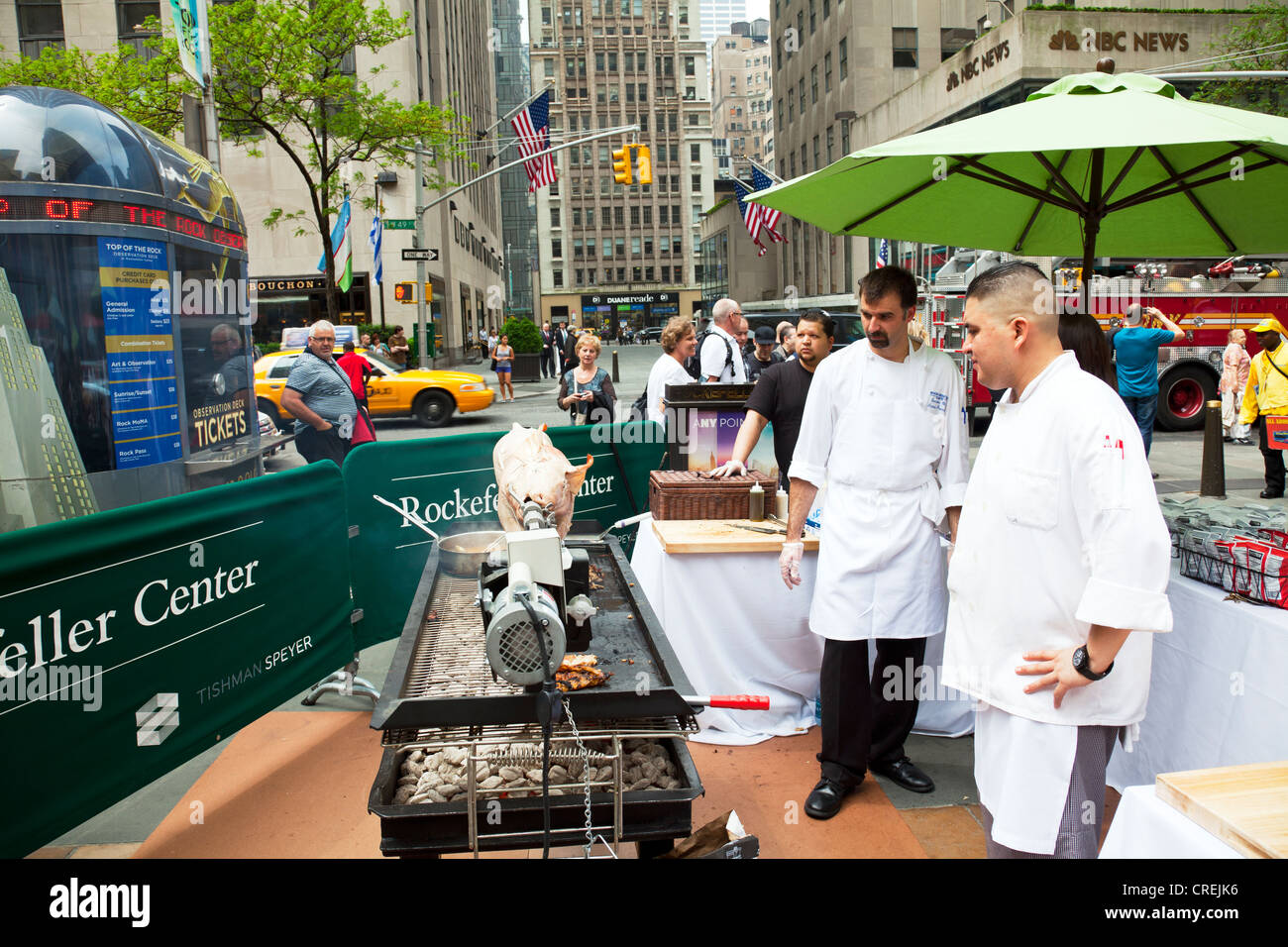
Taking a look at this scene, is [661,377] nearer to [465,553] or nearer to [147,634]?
[465,553]

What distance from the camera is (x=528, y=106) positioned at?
2486 centimetres

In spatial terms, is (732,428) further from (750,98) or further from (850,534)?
(750,98)

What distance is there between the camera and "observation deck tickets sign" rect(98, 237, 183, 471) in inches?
253

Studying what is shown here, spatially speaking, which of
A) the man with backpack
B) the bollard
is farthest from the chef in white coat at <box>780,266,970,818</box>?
the bollard

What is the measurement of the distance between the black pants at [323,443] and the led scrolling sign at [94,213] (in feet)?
6.19

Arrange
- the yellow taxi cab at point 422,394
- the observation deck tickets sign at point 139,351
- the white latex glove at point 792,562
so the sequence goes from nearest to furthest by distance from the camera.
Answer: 1. the white latex glove at point 792,562
2. the observation deck tickets sign at point 139,351
3. the yellow taxi cab at point 422,394

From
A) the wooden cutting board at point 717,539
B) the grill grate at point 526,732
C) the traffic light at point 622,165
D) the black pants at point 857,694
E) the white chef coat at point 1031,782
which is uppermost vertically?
the traffic light at point 622,165

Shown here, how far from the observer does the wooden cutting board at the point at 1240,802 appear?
1737 mm

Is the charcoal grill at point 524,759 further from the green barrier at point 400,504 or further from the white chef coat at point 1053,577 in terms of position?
the green barrier at point 400,504

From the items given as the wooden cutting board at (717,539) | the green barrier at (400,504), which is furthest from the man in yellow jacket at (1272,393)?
the green barrier at (400,504)

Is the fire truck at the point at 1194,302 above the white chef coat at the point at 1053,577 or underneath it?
above

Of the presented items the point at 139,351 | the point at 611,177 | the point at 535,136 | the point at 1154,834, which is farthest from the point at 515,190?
the point at 1154,834
